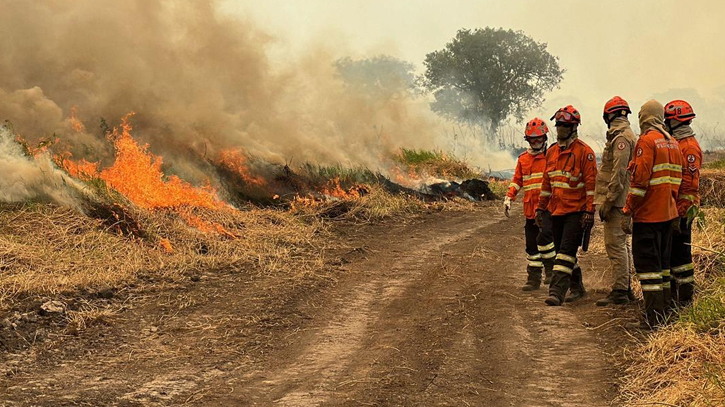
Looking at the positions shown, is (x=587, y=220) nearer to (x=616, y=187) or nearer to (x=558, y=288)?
(x=616, y=187)

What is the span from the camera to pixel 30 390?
4852 millimetres

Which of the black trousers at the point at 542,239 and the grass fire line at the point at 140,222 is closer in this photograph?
the black trousers at the point at 542,239

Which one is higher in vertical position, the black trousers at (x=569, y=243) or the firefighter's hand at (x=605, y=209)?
the firefighter's hand at (x=605, y=209)

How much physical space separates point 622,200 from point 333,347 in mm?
3413

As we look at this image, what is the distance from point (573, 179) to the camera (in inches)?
290

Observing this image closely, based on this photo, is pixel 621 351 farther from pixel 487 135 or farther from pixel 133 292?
pixel 487 135

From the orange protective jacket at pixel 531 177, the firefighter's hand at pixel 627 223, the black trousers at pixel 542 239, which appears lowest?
the black trousers at pixel 542 239

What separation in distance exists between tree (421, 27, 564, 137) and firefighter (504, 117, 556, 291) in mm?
33430

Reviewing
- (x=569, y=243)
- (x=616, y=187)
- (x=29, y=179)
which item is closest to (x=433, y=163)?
(x=29, y=179)

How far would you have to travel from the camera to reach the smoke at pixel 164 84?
39.4 feet

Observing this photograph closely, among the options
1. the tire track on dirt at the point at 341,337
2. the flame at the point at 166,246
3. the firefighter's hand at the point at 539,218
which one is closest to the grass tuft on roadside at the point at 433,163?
the tire track on dirt at the point at 341,337

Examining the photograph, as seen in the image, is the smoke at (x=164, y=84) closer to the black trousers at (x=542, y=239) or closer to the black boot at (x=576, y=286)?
the black trousers at (x=542, y=239)

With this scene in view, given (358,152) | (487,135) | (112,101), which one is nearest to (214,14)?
(112,101)

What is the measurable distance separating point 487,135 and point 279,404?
124 ft
